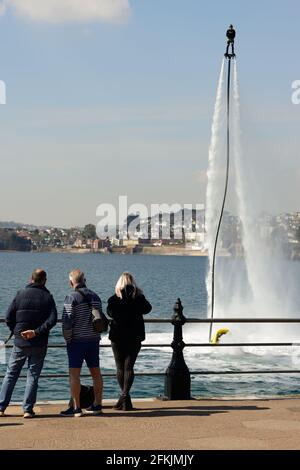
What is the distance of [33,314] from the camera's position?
9.98 meters

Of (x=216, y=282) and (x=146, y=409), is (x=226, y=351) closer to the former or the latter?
(x=146, y=409)

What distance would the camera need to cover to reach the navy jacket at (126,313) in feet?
34.3

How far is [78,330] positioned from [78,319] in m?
0.14

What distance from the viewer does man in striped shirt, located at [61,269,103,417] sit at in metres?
10.1

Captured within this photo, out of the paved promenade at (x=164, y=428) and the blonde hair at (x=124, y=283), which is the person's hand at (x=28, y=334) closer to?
the paved promenade at (x=164, y=428)

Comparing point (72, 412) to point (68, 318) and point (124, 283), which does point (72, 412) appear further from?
point (124, 283)

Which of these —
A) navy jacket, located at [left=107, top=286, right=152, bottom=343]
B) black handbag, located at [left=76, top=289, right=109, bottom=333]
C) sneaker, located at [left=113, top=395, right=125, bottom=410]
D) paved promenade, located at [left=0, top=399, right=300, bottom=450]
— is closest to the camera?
paved promenade, located at [left=0, top=399, right=300, bottom=450]

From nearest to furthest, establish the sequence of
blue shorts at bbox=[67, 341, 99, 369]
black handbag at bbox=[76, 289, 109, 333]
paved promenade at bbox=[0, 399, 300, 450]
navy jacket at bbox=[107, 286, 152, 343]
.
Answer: paved promenade at bbox=[0, 399, 300, 450], black handbag at bbox=[76, 289, 109, 333], blue shorts at bbox=[67, 341, 99, 369], navy jacket at bbox=[107, 286, 152, 343]

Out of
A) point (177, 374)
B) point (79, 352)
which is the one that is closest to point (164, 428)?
point (79, 352)

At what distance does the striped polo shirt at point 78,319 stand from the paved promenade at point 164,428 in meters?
1.07

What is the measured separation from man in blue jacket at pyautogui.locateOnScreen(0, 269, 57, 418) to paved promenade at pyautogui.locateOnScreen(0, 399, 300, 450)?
22.9 inches

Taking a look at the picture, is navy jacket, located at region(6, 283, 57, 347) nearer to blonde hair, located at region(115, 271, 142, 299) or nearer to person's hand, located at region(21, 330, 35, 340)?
person's hand, located at region(21, 330, 35, 340)

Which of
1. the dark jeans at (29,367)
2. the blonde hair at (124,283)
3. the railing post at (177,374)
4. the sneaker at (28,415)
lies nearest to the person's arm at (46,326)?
the dark jeans at (29,367)

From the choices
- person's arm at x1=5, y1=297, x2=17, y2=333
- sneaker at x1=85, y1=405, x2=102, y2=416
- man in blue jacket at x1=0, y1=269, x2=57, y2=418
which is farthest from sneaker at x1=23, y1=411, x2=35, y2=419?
person's arm at x1=5, y1=297, x2=17, y2=333
